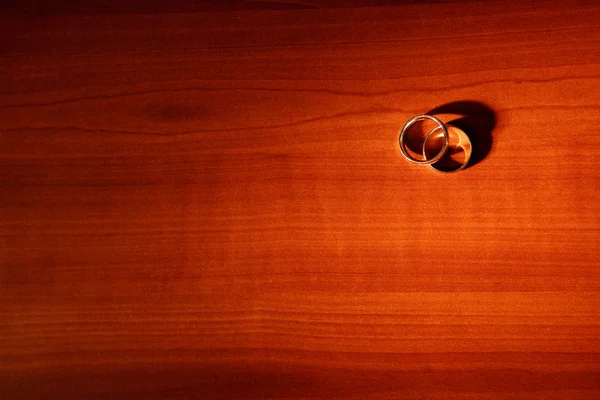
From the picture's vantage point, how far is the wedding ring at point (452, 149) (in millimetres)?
665

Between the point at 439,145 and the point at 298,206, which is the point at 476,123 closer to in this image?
the point at 439,145

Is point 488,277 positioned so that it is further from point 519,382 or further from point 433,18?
point 433,18

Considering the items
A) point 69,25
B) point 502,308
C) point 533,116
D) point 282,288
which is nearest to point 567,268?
point 502,308

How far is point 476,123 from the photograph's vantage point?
2.21 ft

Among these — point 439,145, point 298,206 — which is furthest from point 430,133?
point 298,206

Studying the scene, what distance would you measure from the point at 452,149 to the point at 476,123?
0.05 metres

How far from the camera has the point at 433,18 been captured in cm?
70

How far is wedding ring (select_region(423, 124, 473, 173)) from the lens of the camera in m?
0.67

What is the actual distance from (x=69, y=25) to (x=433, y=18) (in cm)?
51

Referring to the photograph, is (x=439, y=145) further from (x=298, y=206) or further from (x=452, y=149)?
(x=298, y=206)

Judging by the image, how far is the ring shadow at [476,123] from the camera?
67 centimetres

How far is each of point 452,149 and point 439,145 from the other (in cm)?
2

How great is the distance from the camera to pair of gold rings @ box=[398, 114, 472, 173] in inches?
26.2

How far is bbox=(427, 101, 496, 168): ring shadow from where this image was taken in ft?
2.20
